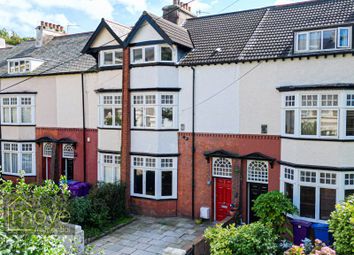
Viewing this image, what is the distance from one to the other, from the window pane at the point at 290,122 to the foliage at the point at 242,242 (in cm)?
524

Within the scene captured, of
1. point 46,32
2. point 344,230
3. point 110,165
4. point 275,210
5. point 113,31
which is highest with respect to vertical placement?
point 46,32

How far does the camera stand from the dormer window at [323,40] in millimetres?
13570

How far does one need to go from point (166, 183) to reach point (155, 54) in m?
6.94

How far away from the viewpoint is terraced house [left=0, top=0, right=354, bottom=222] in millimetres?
13547

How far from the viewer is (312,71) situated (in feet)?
45.8

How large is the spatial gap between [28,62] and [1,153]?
672cm

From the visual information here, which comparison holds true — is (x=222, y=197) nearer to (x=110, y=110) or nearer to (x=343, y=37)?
(x=110, y=110)

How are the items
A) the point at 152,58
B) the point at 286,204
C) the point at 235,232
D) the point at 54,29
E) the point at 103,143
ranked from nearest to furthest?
the point at 235,232 → the point at 286,204 → the point at 152,58 → the point at 103,143 → the point at 54,29

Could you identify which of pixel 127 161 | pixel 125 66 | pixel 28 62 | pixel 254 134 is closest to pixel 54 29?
pixel 28 62

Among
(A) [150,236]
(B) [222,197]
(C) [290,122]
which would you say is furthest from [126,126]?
(C) [290,122]

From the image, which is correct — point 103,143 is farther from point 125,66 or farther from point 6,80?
point 6,80

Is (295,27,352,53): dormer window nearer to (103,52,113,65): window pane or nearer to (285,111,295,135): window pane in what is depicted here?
(285,111,295,135): window pane

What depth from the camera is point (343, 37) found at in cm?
1362

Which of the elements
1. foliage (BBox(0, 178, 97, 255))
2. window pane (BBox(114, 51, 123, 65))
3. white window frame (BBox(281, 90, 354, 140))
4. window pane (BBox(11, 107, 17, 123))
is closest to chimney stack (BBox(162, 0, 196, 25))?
window pane (BBox(114, 51, 123, 65))
